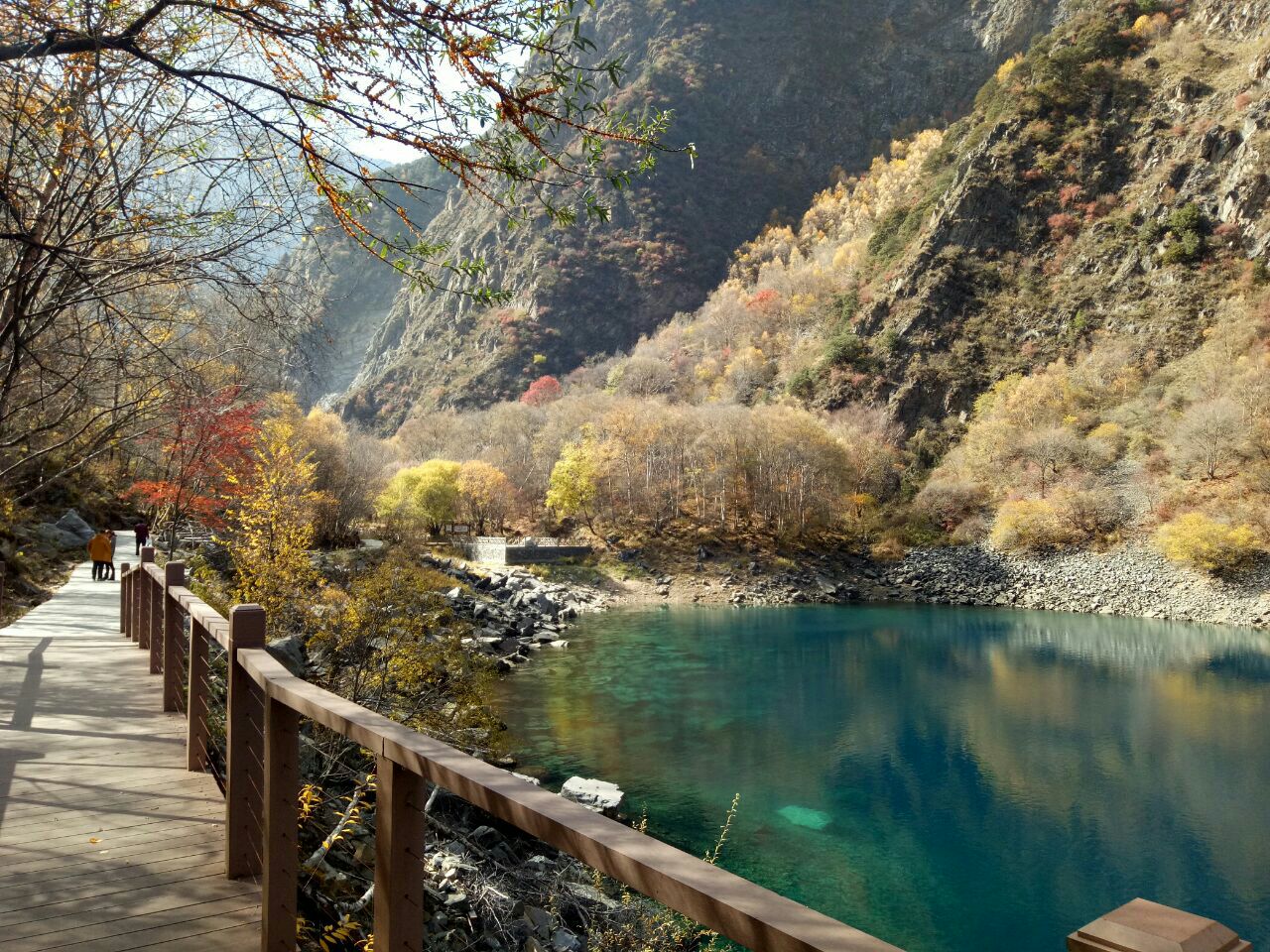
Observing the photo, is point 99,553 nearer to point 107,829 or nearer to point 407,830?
point 107,829

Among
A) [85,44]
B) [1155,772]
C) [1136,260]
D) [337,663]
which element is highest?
[1136,260]

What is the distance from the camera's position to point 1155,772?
14.7 m

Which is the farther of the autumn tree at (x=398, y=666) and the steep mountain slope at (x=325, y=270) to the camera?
the autumn tree at (x=398, y=666)

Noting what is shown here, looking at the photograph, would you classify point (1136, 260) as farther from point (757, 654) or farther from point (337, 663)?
point (337, 663)

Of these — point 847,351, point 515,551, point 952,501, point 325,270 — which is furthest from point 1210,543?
point 325,270

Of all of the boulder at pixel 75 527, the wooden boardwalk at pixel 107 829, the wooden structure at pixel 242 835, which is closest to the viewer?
the wooden structure at pixel 242 835

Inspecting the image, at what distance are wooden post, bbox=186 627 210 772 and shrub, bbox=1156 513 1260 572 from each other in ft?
125

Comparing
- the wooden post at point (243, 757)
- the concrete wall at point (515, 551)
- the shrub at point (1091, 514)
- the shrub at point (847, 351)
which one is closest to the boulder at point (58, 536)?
the concrete wall at point (515, 551)

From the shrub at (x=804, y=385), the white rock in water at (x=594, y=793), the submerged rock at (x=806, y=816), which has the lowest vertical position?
the submerged rock at (x=806, y=816)

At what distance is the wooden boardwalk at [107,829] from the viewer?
10.8 feet

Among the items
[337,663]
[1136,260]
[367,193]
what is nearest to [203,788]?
[367,193]

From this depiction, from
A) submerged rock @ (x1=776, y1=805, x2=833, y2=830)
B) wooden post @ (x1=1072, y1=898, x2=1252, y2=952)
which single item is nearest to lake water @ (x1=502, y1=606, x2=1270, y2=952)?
submerged rock @ (x1=776, y1=805, x2=833, y2=830)

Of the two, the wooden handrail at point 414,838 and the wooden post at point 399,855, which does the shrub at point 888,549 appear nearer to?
the wooden handrail at point 414,838

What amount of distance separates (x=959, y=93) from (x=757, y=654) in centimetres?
10332
